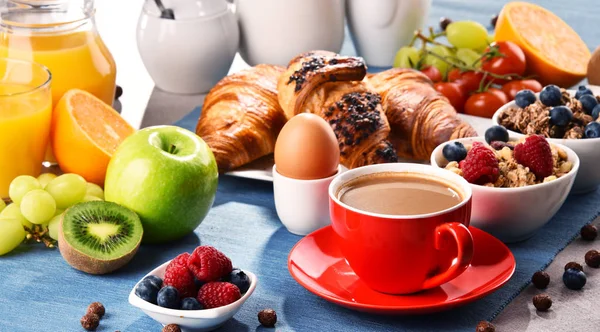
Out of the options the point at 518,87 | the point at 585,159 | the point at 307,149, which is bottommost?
the point at 518,87

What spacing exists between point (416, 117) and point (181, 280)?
82 cm

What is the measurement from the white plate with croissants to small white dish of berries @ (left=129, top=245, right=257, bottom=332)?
1.53 ft

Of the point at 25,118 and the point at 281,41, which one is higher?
the point at 25,118

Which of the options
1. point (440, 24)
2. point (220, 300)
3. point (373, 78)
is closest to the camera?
point (220, 300)

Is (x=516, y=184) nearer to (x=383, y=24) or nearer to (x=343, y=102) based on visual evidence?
(x=343, y=102)

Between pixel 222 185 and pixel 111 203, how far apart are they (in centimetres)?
32

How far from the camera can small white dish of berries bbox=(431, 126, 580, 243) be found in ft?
4.71

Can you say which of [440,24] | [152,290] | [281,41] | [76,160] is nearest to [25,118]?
[76,160]

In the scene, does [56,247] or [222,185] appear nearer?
[56,247]

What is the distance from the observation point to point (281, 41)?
2.29 meters

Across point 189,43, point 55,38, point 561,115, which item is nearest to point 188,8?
point 189,43

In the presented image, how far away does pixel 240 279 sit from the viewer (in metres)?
1.26

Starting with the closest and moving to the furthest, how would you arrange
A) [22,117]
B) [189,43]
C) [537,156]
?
[537,156]
[22,117]
[189,43]

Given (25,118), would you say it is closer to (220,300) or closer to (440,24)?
(220,300)
